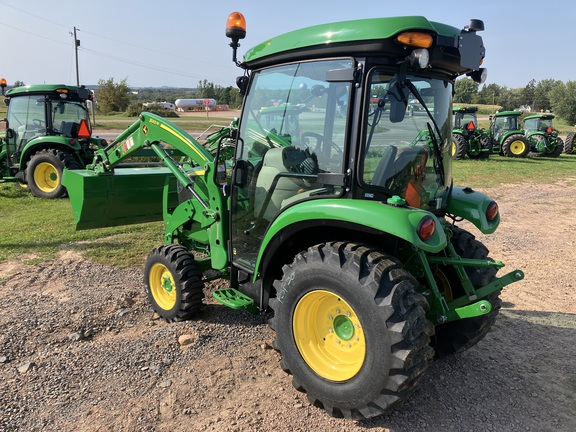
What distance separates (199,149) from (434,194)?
6.40 feet

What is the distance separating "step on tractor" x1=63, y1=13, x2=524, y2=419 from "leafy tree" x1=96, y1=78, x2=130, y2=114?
4443 cm

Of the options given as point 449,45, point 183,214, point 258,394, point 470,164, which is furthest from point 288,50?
point 470,164

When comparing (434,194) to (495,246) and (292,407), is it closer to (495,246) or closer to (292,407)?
(292,407)

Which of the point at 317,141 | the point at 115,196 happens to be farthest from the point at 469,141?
the point at 317,141

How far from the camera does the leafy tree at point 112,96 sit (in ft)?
144

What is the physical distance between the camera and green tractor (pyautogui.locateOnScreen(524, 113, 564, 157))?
18.8 m

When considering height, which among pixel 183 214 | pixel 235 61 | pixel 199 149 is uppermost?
pixel 235 61

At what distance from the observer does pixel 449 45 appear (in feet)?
8.96

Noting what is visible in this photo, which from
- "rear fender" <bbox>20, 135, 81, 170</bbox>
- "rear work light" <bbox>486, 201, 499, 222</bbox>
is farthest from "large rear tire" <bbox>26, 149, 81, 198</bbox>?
"rear work light" <bbox>486, 201, 499, 222</bbox>

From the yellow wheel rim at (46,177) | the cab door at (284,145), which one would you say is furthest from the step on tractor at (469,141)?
the cab door at (284,145)

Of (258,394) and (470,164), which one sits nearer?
(258,394)

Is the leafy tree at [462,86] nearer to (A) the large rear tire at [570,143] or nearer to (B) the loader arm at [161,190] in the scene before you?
(B) the loader arm at [161,190]

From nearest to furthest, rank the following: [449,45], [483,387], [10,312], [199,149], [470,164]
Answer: [449,45] < [483,387] < [199,149] < [10,312] < [470,164]

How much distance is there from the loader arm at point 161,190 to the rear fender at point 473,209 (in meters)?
1.80
